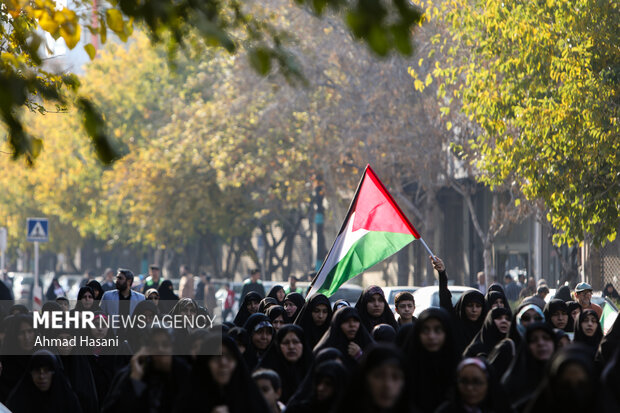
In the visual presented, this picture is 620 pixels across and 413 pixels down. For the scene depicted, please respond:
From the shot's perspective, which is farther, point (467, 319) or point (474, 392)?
point (467, 319)

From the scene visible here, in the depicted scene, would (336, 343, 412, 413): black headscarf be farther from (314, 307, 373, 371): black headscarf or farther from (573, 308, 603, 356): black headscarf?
(573, 308, 603, 356): black headscarf

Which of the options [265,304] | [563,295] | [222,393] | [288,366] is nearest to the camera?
[222,393]

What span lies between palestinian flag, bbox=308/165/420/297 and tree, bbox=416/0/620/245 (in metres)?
3.82

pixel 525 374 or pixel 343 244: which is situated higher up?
pixel 343 244

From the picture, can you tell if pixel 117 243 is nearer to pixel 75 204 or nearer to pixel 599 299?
pixel 75 204

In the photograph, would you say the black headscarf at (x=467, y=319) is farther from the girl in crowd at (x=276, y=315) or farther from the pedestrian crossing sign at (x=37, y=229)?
the pedestrian crossing sign at (x=37, y=229)

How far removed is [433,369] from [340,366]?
2.48ft

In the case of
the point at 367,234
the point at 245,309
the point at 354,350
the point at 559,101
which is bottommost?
the point at 354,350

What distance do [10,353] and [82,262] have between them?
58156 mm

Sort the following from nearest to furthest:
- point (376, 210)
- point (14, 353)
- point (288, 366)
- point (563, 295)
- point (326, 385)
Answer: point (326, 385) < point (288, 366) < point (14, 353) < point (376, 210) < point (563, 295)

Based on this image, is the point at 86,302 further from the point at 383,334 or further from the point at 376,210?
the point at 383,334

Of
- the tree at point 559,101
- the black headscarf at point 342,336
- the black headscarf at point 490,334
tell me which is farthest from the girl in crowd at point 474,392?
the tree at point 559,101

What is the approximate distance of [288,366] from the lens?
8.88m

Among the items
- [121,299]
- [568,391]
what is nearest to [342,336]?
[568,391]
